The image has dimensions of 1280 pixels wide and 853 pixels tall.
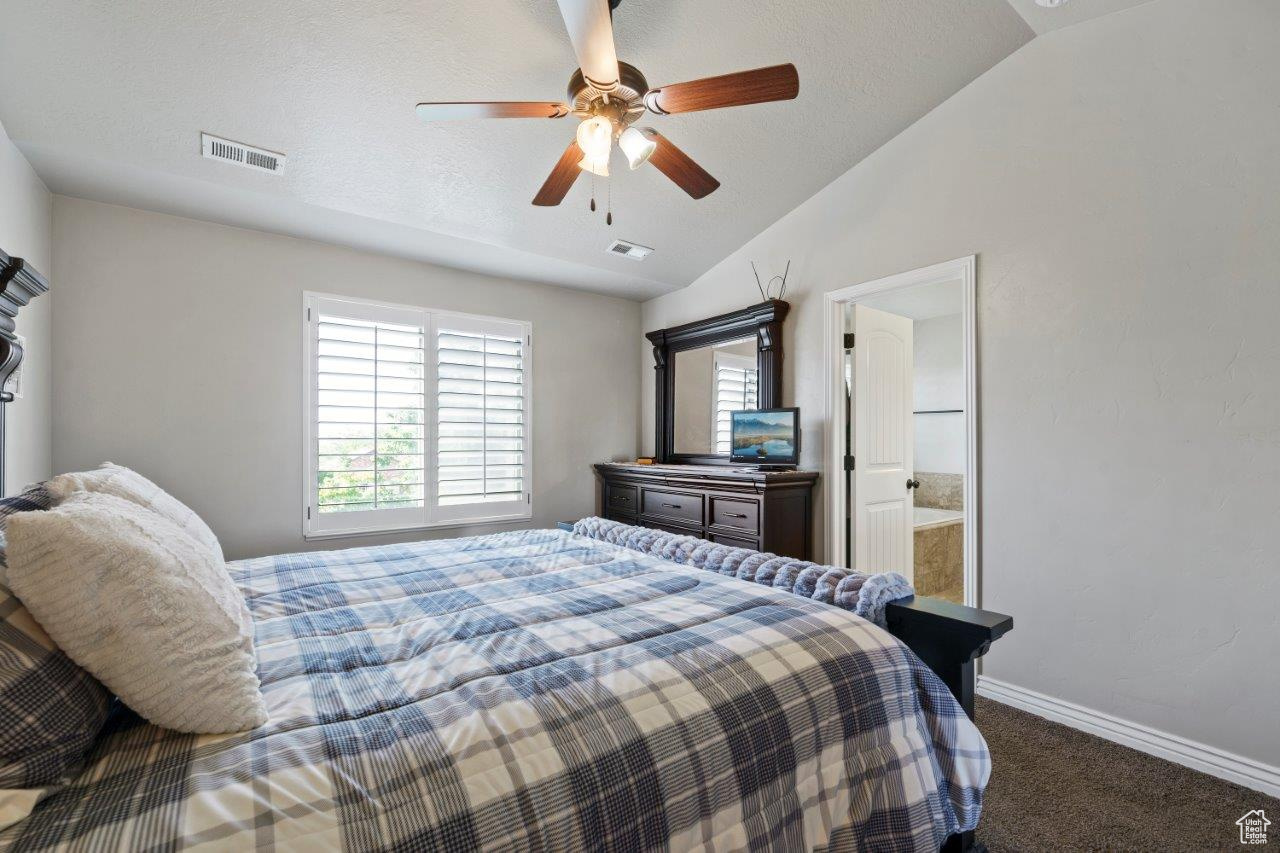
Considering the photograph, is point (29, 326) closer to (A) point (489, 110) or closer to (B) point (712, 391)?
(A) point (489, 110)

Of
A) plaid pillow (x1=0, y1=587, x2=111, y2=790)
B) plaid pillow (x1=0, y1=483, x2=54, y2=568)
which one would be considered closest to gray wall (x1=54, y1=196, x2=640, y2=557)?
plaid pillow (x1=0, y1=483, x2=54, y2=568)

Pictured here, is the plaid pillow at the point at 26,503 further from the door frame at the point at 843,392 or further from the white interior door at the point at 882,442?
the white interior door at the point at 882,442

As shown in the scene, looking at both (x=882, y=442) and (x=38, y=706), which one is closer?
(x=38, y=706)

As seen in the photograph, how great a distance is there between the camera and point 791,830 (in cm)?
108

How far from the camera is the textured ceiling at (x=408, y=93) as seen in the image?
6.86 ft

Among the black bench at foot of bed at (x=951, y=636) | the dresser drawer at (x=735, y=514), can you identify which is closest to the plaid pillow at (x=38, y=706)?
the black bench at foot of bed at (x=951, y=636)

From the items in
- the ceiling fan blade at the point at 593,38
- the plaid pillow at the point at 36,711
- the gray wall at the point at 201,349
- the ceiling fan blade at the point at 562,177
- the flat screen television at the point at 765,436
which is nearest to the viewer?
the plaid pillow at the point at 36,711

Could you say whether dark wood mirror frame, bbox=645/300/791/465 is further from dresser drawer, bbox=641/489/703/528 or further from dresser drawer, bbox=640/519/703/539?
dresser drawer, bbox=640/519/703/539

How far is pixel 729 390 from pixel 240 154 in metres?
3.04

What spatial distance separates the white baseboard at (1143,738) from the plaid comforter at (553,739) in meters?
1.50

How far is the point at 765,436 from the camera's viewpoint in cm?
363

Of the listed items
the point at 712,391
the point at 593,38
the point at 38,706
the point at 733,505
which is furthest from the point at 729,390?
the point at 38,706

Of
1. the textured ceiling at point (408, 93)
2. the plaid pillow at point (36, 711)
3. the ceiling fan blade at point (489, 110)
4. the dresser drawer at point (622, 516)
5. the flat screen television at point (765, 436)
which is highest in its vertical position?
the textured ceiling at point (408, 93)

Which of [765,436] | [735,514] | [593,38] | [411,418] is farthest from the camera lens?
[411,418]
